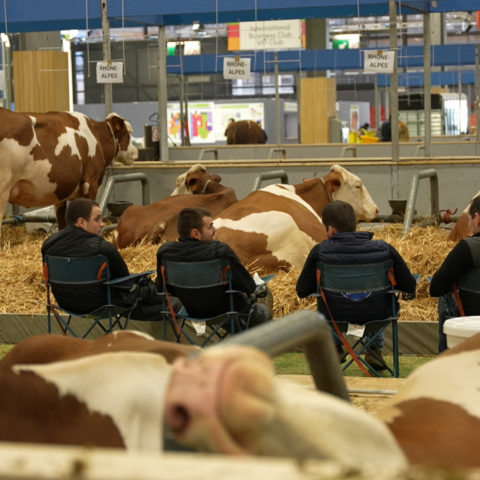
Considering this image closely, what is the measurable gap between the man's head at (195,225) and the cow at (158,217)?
2.60m

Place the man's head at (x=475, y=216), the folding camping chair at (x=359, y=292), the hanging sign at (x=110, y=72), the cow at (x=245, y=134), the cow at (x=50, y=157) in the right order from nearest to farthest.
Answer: the man's head at (x=475, y=216) → the folding camping chair at (x=359, y=292) → the cow at (x=50, y=157) → the hanging sign at (x=110, y=72) → the cow at (x=245, y=134)

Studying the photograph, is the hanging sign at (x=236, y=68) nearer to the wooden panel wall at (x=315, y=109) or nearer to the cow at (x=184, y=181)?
the cow at (x=184, y=181)

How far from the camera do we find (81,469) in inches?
33.9

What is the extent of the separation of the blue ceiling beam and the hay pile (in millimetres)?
4648

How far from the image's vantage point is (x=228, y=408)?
39.5 inches

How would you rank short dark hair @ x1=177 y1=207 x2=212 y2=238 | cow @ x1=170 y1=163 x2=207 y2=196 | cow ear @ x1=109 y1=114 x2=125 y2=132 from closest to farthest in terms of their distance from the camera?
short dark hair @ x1=177 y1=207 x2=212 y2=238
cow @ x1=170 y1=163 x2=207 y2=196
cow ear @ x1=109 y1=114 x2=125 y2=132

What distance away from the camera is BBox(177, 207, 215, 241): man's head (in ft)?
18.8

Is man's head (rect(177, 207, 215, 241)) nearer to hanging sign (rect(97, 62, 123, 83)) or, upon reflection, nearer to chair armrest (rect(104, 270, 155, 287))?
chair armrest (rect(104, 270, 155, 287))

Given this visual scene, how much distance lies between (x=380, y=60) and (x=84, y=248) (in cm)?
519

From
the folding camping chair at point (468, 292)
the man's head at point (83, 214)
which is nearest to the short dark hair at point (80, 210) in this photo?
the man's head at point (83, 214)

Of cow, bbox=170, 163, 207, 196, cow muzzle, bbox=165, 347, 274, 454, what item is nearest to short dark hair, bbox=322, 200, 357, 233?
cow, bbox=170, 163, 207, 196

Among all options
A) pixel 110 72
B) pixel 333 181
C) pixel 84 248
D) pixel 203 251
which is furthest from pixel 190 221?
pixel 110 72

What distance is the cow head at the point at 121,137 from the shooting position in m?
10.0

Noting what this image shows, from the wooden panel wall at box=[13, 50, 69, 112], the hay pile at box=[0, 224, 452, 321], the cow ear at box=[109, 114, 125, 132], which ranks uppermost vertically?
the wooden panel wall at box=[13, 50, 69, 112]
